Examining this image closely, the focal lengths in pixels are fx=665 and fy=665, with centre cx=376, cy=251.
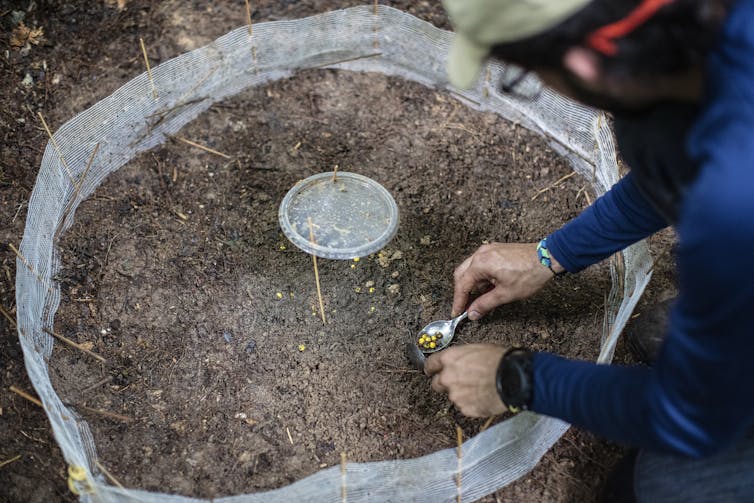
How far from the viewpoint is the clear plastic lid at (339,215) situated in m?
2.39

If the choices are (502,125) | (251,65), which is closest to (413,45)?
(502,125)

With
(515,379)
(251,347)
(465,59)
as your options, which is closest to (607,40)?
(465,59)

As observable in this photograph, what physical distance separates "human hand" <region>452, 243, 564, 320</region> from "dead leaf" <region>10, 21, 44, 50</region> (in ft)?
6.62

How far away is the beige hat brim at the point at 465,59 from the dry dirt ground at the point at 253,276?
115cm

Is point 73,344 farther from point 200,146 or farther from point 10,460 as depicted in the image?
point 200,146

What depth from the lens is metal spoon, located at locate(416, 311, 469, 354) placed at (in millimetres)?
2152

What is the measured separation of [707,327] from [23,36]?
2.77 meters

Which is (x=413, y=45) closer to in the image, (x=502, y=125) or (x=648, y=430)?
(x=502, y=125)

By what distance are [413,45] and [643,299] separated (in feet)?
4.56

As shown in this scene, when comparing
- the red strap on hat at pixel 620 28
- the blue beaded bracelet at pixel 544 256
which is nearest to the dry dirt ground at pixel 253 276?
the blue beaded bracelet at pixel 544 256

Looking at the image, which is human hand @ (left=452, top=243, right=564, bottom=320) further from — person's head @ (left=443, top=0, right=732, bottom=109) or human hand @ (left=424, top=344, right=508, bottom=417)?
person's head @ (left=443, top=0, right=732, bottom=109)

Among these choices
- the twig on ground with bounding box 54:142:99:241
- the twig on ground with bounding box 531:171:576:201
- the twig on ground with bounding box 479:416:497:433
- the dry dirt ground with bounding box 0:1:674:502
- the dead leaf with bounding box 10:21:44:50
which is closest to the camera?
the twig on ground with bounding box 479:416:497:433

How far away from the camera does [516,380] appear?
1481mm

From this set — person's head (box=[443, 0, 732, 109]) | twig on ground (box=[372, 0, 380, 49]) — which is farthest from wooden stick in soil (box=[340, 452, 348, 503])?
twig on ground (box=[372, 0, 380, 49])
